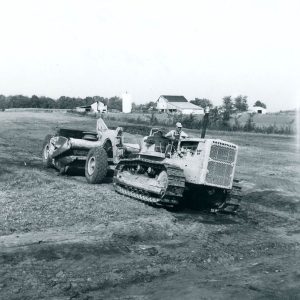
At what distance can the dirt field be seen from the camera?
692cm

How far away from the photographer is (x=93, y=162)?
16312 millimetres

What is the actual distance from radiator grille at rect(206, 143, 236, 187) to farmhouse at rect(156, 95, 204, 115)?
70.5 meters

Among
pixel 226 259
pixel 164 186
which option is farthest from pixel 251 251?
pixel 164 186

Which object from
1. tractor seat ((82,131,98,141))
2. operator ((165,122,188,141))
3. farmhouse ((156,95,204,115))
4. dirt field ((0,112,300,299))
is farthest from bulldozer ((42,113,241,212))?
farmhouse ((156,95,204,115))

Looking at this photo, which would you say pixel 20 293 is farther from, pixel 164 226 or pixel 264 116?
pixel 264 116

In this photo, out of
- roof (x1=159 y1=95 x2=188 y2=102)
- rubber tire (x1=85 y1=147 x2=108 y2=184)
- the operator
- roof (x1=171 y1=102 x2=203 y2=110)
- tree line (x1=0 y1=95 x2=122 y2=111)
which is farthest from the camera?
tree line (x1=0 y1=95 x2=122 y2=111)

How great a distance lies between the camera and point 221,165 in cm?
1259

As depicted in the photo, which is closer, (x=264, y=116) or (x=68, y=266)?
(x=68, y=266)

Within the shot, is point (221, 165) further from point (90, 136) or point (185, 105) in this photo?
point (185, 105)

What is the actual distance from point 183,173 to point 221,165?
3.38 ft

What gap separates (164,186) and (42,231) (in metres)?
4.05

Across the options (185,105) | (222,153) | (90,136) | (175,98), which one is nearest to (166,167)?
(222,153)

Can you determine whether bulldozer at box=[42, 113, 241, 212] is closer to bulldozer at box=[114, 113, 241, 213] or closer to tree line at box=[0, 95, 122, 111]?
bulldozer at box=[114, 113, 241, 213]

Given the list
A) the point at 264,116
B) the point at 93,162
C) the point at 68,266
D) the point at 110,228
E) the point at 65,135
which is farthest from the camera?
the point at 264,116
